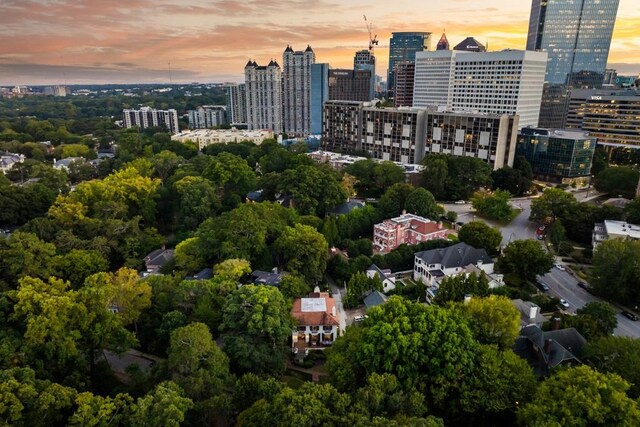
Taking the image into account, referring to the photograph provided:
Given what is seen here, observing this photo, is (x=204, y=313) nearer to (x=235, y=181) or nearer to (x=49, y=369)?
(x=49, y=369)

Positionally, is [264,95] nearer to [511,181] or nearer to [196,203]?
[511,181]

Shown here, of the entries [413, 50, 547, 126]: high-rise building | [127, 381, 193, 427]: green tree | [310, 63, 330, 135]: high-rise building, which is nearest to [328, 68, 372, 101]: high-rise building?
[310, 63, 330, 135]: high-rise building

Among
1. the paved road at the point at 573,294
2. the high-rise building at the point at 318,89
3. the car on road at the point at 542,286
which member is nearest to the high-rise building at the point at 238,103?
the high-rise building at the point at 318,89

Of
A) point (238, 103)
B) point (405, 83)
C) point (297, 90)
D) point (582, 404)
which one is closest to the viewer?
point (582, 404)

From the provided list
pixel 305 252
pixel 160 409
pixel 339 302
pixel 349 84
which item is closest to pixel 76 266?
pixel 305 252

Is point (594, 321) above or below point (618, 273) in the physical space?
below

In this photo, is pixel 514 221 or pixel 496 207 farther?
pixel 514 221

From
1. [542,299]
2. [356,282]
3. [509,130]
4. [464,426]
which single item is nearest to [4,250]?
[356,282]

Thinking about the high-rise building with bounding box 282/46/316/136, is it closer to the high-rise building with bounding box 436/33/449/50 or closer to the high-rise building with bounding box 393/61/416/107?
the high-rise building with bounding box 393/61/416/107
